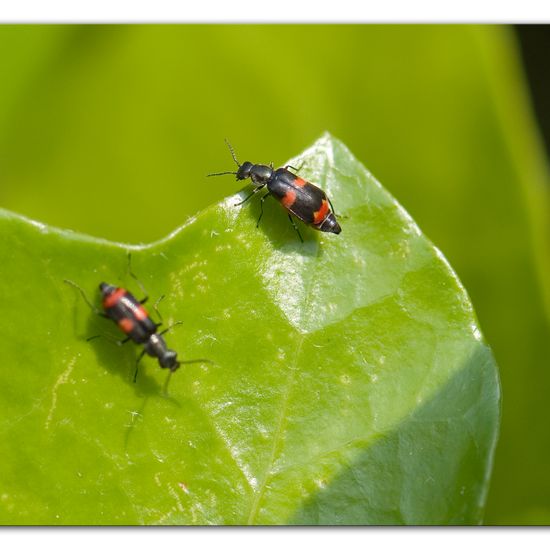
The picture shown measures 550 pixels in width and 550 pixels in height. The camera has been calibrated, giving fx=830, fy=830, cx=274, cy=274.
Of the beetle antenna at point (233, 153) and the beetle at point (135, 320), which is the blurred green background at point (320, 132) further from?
the beetle at point (135, 320)

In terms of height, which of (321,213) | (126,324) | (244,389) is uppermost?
(321,213)

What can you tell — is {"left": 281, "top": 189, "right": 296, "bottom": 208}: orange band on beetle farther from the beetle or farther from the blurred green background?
the blurred green background

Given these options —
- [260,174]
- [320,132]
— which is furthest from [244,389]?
[320,132]

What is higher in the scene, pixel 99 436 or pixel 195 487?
pixel 99 436

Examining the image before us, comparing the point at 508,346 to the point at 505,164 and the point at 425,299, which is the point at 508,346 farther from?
the point at 425,299

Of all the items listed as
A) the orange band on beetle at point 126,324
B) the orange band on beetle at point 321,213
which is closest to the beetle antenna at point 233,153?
the orange band on beetle at point 321,213

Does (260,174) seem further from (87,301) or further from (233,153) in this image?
(87,301)

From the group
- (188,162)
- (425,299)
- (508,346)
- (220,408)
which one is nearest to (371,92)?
(188,162)
